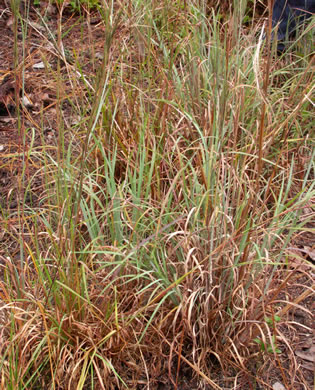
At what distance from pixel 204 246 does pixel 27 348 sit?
767 mm

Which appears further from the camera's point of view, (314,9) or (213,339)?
(314,9)

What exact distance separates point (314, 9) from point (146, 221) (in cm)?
228

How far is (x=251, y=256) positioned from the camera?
216 cm

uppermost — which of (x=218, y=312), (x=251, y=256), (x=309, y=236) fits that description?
(x=251, y=256)

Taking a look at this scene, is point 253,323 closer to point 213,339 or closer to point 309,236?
point 213,339

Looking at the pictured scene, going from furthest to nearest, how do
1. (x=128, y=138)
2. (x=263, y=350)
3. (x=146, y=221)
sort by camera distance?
(x=128, y=138) → (x=146, y=221) → (x=263, y=350)

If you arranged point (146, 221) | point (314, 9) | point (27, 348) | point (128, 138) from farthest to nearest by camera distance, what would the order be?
1. point (314, 9)
2. point (128, 138)
3. point (146, 221)
4. point (27, 348)

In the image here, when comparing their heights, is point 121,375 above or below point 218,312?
below

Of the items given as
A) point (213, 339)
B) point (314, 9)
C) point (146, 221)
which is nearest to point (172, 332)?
point (213, 339)

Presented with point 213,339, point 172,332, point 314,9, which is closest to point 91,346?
point 172,332

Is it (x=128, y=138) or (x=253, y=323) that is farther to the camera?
(x=128, y=138)

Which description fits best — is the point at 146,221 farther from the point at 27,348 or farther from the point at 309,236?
the point at 309,236

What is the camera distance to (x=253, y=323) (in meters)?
2.10

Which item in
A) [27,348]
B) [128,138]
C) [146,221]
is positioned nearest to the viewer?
[27,348]
